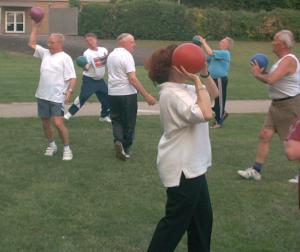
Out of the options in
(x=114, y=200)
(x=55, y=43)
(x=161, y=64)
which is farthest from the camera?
(x=55, y=43)

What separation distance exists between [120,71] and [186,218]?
4407 millimetres

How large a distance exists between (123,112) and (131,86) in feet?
1.28

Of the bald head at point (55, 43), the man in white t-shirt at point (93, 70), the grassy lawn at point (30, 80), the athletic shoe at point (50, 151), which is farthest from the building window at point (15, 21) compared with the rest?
the bald head at point (55, 43)

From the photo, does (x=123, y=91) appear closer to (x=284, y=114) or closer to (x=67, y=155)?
(x=67, y=155)

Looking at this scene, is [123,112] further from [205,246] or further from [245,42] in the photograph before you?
[245,42]

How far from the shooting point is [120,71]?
854 centimetres

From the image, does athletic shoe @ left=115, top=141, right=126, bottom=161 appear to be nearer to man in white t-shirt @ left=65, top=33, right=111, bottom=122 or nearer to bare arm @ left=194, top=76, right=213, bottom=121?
man in white t-shirt @ left=65, top=33, right=111, bottom=122

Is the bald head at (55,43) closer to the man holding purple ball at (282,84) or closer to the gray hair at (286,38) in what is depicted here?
the man holding purple ball at (282,84)

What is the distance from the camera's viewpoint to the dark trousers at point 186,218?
4371mm

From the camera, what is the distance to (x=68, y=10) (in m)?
50.5

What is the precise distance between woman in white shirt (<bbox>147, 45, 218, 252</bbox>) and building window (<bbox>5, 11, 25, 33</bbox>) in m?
49.7

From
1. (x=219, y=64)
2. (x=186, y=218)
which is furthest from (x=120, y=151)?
(x=186, y=218)

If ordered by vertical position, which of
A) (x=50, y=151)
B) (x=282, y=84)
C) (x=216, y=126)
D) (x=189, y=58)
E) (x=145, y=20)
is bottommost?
(x=145, y=20)

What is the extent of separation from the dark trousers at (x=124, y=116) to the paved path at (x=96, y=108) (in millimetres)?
4055
